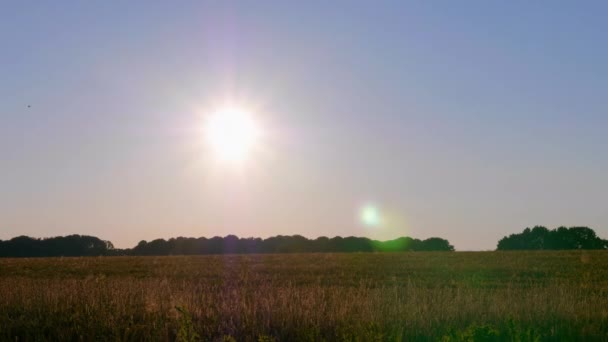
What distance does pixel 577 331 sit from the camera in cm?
1155

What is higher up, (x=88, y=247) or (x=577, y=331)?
(x=88, y=247)

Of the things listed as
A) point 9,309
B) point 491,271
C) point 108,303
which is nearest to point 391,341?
point 108,303

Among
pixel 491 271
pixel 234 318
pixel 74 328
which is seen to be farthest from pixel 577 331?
pixel 491 271

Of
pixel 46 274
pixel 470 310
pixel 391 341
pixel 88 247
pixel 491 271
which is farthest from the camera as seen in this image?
pixel 88 247

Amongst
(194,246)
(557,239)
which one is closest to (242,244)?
(194,246)

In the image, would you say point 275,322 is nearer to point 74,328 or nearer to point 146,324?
point 146,324

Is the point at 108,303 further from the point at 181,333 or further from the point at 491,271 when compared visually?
the point at 491,271

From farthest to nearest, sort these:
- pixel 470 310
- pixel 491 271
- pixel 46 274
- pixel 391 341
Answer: pixel 46 274 < pixel 491 271 < pixel 470 310 < pixel 391 341

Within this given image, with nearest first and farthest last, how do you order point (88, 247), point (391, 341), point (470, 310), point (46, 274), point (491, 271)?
point (391, 341) → point (470, 310) → point (491, 271) → point (46, 274) → point (88, 247)

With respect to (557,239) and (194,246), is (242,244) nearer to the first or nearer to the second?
(194,246)

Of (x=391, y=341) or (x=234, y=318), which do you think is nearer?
(x=391, y=341)

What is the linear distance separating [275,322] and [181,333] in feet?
7.40

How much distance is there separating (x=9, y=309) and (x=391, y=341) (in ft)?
27.0

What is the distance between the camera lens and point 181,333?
993cm
